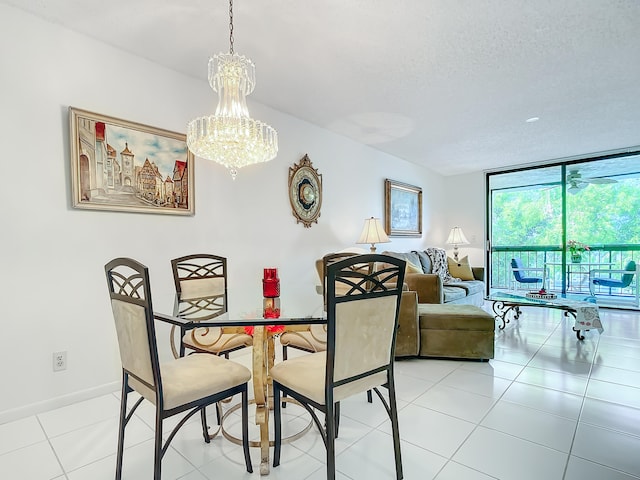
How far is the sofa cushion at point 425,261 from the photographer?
5.14m

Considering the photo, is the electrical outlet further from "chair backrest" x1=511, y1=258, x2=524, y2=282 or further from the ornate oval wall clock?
"chair backrest" x1=511, y1=258, x2=524, y2=282

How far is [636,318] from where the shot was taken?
452 cm

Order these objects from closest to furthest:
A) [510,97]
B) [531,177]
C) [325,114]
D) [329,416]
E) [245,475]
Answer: [329,416]
[245,475]
[510,97]
[325,114]
[531,177]

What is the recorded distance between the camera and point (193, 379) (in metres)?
1.46

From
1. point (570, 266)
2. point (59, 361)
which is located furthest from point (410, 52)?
point (570, 266)

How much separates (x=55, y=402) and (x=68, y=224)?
3.75ft

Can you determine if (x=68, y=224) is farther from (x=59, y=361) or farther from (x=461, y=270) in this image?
(x=461, y=270)

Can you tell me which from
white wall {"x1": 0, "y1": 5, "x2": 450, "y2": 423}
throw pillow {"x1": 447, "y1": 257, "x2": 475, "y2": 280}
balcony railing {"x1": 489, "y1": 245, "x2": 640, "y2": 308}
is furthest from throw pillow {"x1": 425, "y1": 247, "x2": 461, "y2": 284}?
white wall {"x1": 0, "y1": 5, "x2": 450, "y2": 423}

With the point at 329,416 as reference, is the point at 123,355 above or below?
above

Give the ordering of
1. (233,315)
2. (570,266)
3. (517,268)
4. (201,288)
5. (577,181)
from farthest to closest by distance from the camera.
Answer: (570,266) < (517,268) < (577,181) < (201,288) < (233,315)

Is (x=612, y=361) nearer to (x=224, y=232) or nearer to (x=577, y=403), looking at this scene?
(x=577, y=403)

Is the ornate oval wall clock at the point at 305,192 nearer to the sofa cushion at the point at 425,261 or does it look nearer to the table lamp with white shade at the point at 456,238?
the sofa cushion at the point at 425,261

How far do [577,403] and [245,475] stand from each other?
6.89ft

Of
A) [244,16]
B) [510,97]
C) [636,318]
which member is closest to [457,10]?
[244,16]
